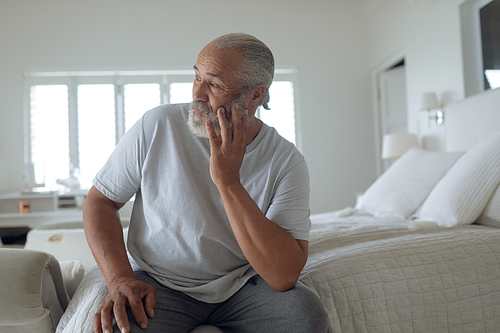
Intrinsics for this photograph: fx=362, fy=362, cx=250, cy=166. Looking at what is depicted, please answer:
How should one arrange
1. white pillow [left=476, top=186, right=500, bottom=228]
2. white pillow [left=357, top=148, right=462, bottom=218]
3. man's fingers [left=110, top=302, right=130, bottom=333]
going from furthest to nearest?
white pillow [left=357, top=148, right=462, bottom=218] < white pillow [left=476, top=186, right=500, bottom=228] < man's fingers [left=110, top=302, right=130, bottom=333]

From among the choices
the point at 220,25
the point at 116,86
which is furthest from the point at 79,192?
the point at 220,25

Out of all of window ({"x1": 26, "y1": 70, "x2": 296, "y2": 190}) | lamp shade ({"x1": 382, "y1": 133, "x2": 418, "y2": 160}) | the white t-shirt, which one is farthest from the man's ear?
window ({"x1": 26, "y1": 70, "x2": 296, "y2": 190})

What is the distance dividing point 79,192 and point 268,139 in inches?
137

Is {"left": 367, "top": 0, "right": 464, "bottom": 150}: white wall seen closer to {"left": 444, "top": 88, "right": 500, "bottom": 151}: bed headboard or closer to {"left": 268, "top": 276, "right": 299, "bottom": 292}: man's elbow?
{"left": 444, "top": 88, "right": 500, "bottom": 151}: bed headboard

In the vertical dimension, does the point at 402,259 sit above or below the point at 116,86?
below

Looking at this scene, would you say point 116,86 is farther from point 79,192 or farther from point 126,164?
point 126,164

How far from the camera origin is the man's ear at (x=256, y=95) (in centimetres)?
113

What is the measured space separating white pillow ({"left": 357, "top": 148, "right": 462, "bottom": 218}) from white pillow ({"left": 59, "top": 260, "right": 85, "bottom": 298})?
1563 mm

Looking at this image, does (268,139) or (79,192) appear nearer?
(268,139)

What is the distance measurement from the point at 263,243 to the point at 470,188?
3.95ft

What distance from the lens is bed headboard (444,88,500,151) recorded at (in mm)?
2088

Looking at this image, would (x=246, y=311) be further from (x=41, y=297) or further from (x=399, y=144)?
(x=399, y=144)

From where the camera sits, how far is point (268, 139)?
1124 mm

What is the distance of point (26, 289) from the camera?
870mm
